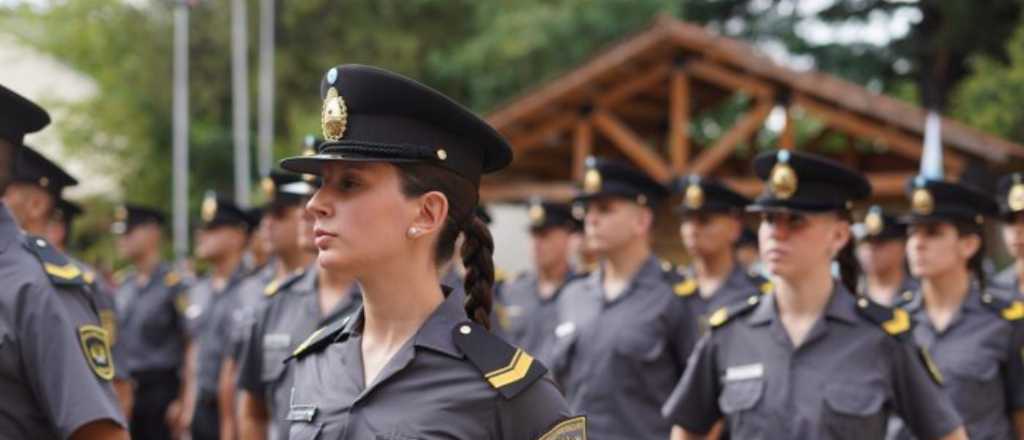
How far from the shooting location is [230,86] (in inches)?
1369

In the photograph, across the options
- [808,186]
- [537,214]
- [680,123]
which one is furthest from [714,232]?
[680,123]

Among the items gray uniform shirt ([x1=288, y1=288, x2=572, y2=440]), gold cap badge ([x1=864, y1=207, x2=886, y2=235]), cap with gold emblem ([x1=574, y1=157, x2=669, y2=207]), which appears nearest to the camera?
gray uniform shirt ([x1=288, y1=288, x2=572, y2=440])

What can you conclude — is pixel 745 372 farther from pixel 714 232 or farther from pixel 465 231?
pixel 714 232

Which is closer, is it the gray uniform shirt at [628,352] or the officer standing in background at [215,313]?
the gray uniform shirt at [628,352]

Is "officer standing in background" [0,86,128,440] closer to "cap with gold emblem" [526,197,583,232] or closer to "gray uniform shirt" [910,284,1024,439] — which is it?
"gray uniform shirt" [910,284,1024,439]

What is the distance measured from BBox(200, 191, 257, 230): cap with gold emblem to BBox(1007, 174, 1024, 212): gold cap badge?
5.90 meters

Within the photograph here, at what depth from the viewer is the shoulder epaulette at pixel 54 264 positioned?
3.53 metres

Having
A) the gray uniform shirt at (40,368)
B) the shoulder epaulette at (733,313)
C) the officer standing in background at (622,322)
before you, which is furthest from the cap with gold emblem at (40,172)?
the shoulder epaulette at (733,313)

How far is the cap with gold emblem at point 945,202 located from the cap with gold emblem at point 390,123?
3.82m

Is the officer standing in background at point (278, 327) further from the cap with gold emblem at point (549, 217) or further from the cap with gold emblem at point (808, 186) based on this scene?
the cap with gold emblem at point (549, 217)

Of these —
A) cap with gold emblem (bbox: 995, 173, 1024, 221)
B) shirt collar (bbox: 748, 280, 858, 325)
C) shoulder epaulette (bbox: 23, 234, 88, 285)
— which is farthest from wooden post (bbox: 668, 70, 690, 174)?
shoulder epaulette (bbox: 23, 234, 88, 285)

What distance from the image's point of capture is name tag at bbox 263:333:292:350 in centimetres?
582

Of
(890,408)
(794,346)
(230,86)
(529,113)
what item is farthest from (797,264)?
(230,86)

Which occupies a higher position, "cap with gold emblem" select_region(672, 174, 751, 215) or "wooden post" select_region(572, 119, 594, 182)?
"cap with gold emblem" select_region(672, 174, 751, 215)
